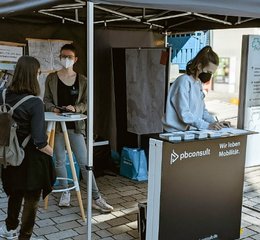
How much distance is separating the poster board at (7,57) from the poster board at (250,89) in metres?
2.85

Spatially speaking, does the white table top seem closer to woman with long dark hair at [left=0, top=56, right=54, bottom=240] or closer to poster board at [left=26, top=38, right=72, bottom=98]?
woman with long dark hair at [left=0, top=56, right=54, bottom=240]

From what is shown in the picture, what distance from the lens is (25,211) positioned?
9.86 ft

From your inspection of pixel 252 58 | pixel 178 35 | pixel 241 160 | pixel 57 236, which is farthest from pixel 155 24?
pixel 57 236

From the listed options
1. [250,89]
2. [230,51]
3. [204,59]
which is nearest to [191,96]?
[204,59]

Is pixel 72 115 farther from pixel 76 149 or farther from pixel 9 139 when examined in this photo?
pixel 9 139

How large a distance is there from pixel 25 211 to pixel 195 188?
126 cm

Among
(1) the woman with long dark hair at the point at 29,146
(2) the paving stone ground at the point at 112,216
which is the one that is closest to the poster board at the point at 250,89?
(2) the paving stone ground at the point at 112,216

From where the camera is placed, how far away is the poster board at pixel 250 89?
5451 millimetres

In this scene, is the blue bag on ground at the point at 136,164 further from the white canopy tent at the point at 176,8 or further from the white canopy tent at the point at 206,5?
the white canopy tent at the point at 206,5

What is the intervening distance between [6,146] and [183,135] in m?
1.22

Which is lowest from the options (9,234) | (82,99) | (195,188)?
(9,234)

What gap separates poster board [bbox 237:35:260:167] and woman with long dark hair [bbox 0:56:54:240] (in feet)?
11.0

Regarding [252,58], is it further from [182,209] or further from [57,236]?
[57,236]

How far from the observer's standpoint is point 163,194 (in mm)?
2955
